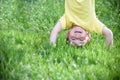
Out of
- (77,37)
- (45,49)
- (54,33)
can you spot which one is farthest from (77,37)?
(45,49)

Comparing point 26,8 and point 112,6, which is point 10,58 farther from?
point 112,6

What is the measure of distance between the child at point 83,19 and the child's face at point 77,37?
0.09 metres

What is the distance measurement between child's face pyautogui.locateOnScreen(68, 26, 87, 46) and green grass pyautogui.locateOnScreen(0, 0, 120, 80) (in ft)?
0.21

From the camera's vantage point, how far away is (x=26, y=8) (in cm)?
472

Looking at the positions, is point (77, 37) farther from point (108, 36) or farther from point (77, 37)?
point (108, 36)

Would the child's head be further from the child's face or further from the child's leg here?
the child's leg

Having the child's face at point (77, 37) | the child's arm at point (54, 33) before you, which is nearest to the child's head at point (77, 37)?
the child's face at point (77, 37)

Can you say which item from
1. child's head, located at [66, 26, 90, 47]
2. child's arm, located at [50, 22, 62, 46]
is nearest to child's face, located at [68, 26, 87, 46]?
child's head, located at [66, 26, 90, 47]

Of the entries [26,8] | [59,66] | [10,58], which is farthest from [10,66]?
[26,8]

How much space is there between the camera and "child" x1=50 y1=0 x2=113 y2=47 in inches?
155

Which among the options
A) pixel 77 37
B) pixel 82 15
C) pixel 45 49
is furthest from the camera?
pixel 82 15

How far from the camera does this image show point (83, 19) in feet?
13.0

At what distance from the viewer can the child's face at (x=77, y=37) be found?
3.84 m

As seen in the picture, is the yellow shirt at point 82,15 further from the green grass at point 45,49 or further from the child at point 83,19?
the green grass at point 45,49
